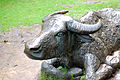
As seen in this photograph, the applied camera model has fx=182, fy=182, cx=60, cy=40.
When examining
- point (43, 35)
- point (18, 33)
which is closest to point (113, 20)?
point (43, 35)

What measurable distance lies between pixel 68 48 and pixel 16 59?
104 inches

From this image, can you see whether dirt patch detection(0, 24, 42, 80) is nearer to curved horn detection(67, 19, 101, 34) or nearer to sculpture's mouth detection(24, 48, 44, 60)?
sculpture's mouth detection(24, 48, 44, 60)

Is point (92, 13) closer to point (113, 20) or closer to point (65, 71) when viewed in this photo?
point (113, 20)

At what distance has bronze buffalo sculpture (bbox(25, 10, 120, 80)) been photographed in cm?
280

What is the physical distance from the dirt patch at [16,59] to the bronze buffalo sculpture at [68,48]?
2.70ft

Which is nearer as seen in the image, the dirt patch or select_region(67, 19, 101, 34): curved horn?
select_region(67, 19, 101, 34): curved horn

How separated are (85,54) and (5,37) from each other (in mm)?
4591

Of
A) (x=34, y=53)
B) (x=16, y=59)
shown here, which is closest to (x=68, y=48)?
(x=34, y=53)

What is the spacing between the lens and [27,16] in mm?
9977

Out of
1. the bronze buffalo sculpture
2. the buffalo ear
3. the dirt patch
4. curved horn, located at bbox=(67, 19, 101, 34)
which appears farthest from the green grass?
curved horn, located at bbox=(67, 19, 101, 34)

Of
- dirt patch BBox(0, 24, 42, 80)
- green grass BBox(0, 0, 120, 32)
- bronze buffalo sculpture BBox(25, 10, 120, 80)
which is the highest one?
bronze buffalo sculpture BBox(25, 10, 120, 80)

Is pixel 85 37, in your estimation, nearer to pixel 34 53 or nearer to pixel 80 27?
pixel 80 27

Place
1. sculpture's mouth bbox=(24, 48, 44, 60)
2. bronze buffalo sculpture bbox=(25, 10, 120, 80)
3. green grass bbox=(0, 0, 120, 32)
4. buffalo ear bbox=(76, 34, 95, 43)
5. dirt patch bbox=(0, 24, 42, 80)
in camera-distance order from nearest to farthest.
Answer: sculpture's mouth bbox=(24, 48, 44, 60) < bronze buffalo sculpture bbox=(25, 10, 120, 80) < buffalo ear bbox=(76, 34, 95, 43) < dirt patch bbox=(0, 24, 42, 80) < green grass bbox=(0, 0, 120, 32)

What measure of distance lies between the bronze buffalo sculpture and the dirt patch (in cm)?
82
